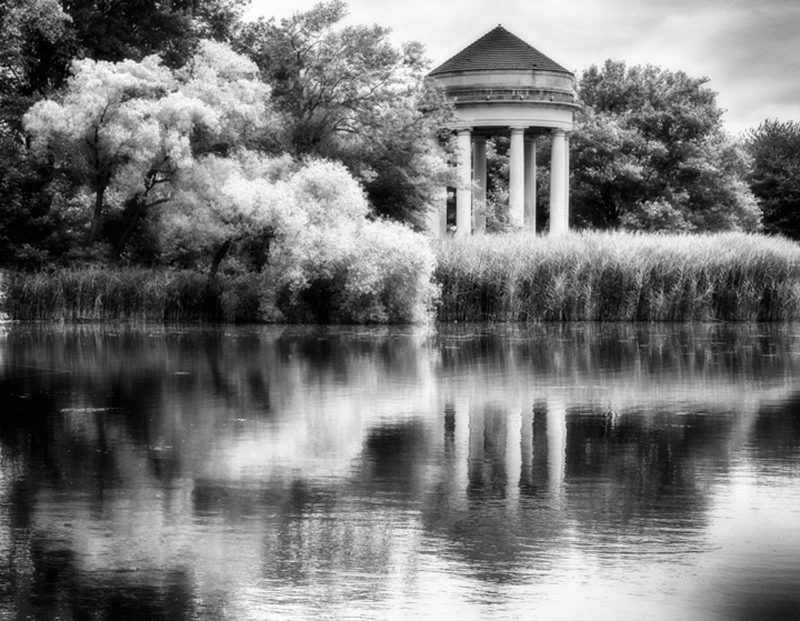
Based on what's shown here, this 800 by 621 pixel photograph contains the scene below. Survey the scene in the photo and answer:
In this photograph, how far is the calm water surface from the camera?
9086 millimetres

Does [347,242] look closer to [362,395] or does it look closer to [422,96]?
[422,96]

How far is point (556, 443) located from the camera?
52.3 feet

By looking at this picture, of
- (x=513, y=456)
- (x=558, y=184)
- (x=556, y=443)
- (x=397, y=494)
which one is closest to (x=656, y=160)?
(x=558, y=184)

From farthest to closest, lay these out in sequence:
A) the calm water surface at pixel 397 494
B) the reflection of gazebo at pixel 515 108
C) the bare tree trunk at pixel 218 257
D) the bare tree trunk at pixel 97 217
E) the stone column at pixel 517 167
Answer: the reflection of gazebo at pixel 515 108
the stone column at pixel 517 167
the bare tree trunk at pixel 97 217
the bare tree trunk at pixel 218 257
the calm water surface at pixel 397 494

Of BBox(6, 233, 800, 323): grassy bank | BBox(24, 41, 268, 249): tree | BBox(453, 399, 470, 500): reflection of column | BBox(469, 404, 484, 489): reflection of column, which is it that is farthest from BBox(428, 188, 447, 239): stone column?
BBox(469, 404, 484, 489): reflection of column

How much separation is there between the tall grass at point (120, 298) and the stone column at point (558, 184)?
27954 millimetres

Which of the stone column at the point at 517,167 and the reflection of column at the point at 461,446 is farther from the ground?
the stone column at the point at 517,167

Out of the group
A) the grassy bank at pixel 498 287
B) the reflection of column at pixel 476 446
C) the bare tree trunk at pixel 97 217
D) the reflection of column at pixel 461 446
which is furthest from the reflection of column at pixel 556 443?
the bare tree trunk at pixel 97 217

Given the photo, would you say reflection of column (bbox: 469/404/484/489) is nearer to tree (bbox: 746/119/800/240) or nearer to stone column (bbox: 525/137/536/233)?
stone column (bbox: 525/137/536/233)

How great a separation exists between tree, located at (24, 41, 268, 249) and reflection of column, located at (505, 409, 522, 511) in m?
26.3

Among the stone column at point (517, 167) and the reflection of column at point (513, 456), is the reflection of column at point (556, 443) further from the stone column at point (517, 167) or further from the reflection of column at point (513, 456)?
the stone column at point (517, 167)

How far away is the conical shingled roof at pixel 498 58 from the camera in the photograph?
68938mm

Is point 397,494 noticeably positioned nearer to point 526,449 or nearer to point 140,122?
point 526,449

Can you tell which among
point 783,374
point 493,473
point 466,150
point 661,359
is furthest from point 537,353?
point 466,150
